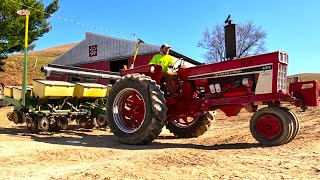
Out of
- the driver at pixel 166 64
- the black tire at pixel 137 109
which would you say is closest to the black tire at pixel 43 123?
the black tire at pixel 137 109

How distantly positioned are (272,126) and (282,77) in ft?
2.78

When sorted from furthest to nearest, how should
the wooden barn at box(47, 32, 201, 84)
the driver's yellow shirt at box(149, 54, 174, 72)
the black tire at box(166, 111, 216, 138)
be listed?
the wooden barn at box(47, 32, 201, 84)
the black tire at box(166, 111, 216, 138)
the driver's yellow shirt at box(149, 54, 174, 72)

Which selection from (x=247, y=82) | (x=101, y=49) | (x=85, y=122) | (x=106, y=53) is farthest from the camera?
(x=101, y=49)

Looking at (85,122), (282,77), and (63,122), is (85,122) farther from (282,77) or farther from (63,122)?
(282,77)

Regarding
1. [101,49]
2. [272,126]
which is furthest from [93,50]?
[272,126]

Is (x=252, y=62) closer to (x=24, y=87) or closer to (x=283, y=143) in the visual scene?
(x=283, y=143)

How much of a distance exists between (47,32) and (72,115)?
15864mm

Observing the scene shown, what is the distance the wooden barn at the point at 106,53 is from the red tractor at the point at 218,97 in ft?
56.1

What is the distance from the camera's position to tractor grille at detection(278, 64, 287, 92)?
618 cm

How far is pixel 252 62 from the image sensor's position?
6336 mm

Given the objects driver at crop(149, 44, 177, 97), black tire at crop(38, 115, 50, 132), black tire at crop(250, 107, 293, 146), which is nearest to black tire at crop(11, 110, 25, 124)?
black tire at crop(38, 115, 50, 132)

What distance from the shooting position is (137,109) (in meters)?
7.28

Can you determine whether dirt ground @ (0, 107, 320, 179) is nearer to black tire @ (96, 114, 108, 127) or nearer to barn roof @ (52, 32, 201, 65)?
black tire @ (96, 114, 108, 127)

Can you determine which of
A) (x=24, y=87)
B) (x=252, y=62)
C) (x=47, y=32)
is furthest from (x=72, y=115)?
(x=47, y=32)
